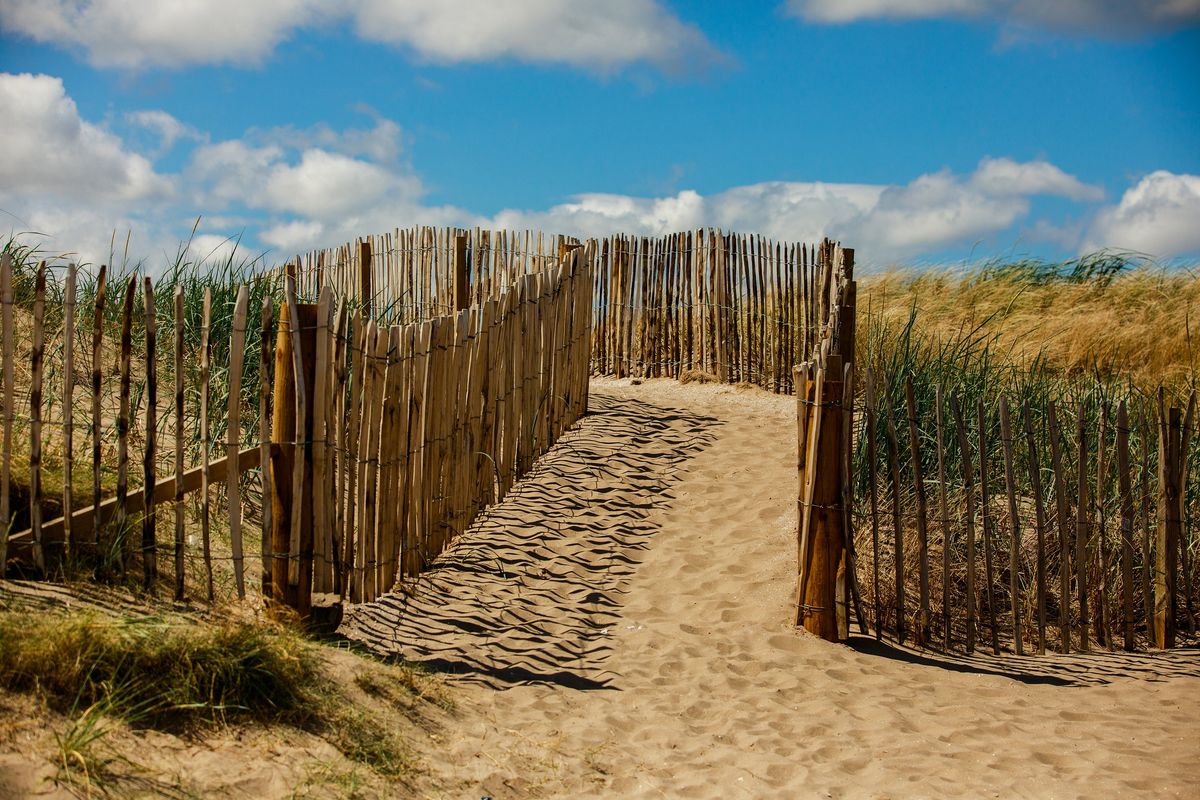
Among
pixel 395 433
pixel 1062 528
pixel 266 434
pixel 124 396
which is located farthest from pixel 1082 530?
pixel 124 396

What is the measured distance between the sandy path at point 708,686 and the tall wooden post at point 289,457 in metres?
0.53

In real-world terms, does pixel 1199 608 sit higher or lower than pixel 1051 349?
lower

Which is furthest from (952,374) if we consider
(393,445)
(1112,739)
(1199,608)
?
(393,445)

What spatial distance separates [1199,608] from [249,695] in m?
5.43

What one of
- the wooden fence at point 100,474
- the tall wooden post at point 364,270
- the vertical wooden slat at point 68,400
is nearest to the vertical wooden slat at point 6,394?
the wooden fence at point 100,474

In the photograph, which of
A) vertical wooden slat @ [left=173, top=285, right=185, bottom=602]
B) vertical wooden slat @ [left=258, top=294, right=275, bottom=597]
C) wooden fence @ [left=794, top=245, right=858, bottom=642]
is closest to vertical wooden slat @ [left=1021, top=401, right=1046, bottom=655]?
wooden fence @ [left=794, top=245, right=858, bottom=642]

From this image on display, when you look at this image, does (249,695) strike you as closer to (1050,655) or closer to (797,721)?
(797,721)

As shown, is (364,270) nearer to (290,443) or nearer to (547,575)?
(547,575)

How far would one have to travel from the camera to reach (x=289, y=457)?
4.50 metres

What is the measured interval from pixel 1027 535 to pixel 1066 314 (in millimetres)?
6968

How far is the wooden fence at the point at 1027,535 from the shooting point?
5.54 m

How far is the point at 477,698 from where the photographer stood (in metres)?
4.44

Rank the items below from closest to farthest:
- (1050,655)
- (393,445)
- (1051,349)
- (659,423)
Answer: (393,445) → (1050,655) → (659,423) → (1051,349)

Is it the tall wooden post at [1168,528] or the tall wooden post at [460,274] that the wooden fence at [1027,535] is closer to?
the tall wooden post at [1168,528]
